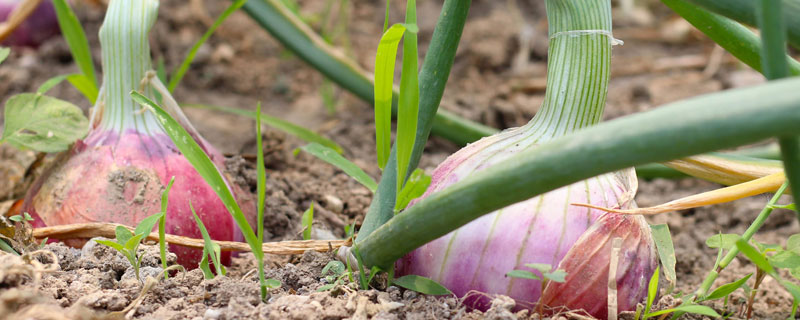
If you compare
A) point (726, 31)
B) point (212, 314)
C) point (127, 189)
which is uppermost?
point (726, 31)

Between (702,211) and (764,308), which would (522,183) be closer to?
(764,308)

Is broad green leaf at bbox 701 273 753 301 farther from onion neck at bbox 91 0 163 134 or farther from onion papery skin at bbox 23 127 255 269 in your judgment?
onion neck at bbox 91 0 163 134

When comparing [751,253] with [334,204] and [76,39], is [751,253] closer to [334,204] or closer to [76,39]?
[334,204]

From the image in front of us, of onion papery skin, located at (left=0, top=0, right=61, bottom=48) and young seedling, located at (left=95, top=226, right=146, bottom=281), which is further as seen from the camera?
onion papery skin, located at (left=0, top=0, right=61, bottom=48)

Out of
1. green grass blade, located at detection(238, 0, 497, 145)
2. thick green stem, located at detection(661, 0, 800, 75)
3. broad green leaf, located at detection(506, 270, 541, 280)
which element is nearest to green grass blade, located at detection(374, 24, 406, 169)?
broad green leaf, located at detection(506, 270, 541, 280)

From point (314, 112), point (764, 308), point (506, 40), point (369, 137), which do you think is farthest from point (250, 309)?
point (506, 40)

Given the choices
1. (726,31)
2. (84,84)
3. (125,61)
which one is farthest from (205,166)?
(726,31)
